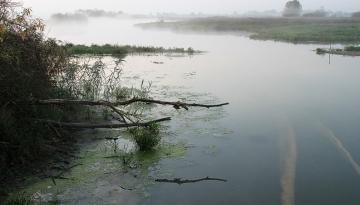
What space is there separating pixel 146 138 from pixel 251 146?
2838mm

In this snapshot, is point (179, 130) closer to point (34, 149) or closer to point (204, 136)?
point (204, 136)

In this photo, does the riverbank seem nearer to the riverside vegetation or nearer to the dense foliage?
the riverside vegetation

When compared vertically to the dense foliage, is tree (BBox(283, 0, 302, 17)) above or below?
above

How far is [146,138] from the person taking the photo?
1079cm

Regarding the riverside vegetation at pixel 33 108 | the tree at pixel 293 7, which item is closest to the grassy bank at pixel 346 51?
the riverside vegetation at pixel 33 108

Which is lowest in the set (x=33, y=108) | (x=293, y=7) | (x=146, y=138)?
(x=146, y=138)

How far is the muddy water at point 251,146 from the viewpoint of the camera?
8711mm

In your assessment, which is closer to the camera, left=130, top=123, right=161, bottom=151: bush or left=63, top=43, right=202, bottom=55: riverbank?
left=130, top=123, right=161, bottom=151: bush

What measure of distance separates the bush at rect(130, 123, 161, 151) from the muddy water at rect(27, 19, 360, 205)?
1.13ft

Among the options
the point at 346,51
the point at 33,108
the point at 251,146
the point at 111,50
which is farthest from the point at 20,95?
the point at 346,51

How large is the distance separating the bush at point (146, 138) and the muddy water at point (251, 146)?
346mm

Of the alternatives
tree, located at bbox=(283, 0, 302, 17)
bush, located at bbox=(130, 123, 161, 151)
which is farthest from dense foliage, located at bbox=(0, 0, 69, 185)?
tree, located at bbox=(283, 0, 302, 17)

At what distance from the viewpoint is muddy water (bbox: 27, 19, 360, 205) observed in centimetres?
871

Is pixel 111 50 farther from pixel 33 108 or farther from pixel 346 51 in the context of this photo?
pixel 33 108
